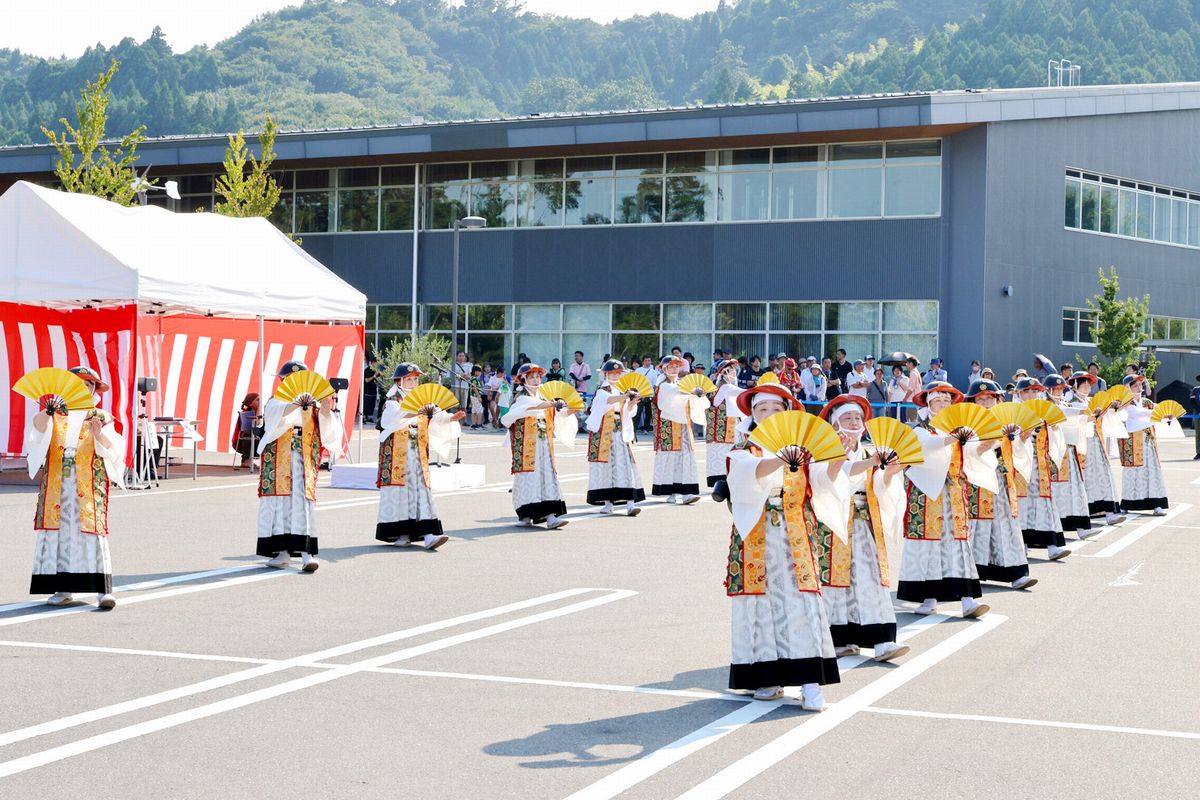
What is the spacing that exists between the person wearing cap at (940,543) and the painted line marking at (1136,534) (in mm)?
4075

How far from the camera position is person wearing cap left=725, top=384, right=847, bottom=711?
6848 millimetres

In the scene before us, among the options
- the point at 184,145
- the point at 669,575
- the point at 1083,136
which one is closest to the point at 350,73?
the point at 184,145

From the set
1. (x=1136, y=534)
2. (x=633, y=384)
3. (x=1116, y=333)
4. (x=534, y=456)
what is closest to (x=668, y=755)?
Result: (x=534, y=456)

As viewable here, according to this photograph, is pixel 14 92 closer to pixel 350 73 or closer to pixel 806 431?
pixel 350 73

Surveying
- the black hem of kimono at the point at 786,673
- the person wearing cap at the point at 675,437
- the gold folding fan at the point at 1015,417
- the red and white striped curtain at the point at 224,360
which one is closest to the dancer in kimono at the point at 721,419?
the person wearing cap at the point at 675,437

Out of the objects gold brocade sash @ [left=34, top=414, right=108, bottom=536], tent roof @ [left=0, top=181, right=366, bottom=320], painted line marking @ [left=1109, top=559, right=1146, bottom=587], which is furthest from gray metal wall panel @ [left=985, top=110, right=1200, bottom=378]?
gold brocade sash @ [left=34, top=414, right=108, bottom=536]

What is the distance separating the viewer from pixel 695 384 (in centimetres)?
1772

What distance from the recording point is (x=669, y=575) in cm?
1141

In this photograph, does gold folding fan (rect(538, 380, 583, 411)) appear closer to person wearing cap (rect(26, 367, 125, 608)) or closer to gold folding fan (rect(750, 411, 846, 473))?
person wearing cap (rect(26, 367, 125, 608))

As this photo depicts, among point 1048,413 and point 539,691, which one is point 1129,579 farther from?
point 539,691

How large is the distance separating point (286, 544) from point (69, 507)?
2281 mm

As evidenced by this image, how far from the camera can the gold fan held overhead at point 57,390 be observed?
9609 millimetres

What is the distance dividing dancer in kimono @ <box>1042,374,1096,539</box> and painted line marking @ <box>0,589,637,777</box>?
6.18 m

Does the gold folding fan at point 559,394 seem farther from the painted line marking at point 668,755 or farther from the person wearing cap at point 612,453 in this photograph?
the painted line marking at point 668,755
